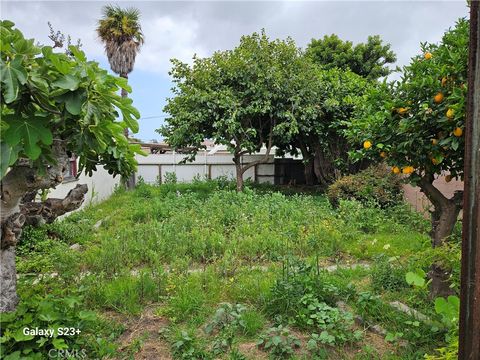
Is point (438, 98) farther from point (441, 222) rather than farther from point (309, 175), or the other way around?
point (309, 175)

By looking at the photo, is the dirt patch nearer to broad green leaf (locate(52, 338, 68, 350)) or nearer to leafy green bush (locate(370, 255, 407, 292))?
broad green leaf (locate(52, 338, 68, 350))

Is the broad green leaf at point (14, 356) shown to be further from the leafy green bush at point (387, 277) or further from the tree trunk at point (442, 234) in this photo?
the tree trunk at point (442, 234)

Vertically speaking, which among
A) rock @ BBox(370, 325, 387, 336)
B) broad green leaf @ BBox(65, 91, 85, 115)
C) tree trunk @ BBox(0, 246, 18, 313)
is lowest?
rock @ BBox(370, 325, 387, 336)

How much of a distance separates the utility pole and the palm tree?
1299 centimetres

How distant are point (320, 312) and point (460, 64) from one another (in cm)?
203

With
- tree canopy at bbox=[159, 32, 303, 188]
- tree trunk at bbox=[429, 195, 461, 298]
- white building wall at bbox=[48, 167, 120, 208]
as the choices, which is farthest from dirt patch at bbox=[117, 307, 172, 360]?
tree canopy at bbox=[159, 32, 303, 188]

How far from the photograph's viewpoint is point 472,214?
1.39 m

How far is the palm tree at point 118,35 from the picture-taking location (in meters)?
12.8

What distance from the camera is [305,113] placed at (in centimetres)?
920

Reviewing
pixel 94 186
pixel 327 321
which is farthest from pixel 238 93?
pixel 327 321

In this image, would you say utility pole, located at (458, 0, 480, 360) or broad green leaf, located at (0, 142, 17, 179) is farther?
broad green leaf, located at (0, 142, 17, 179)

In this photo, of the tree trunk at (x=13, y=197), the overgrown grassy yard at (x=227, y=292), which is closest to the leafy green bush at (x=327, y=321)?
the overgrown grassy yard at (x=227, y=292)

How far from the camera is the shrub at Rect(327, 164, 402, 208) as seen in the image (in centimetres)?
745

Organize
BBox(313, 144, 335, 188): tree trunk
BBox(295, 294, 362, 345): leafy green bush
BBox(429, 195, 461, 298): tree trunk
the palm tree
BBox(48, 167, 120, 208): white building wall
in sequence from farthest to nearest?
the palm tree < BBox(313, 144, 335, 188): tree trunk < BBox(48, 167, 120, 208): white building wall < BBox(429, 195, 461, 298): tree trunk < BBox(295, 294, 362, 345): leafy green bush
